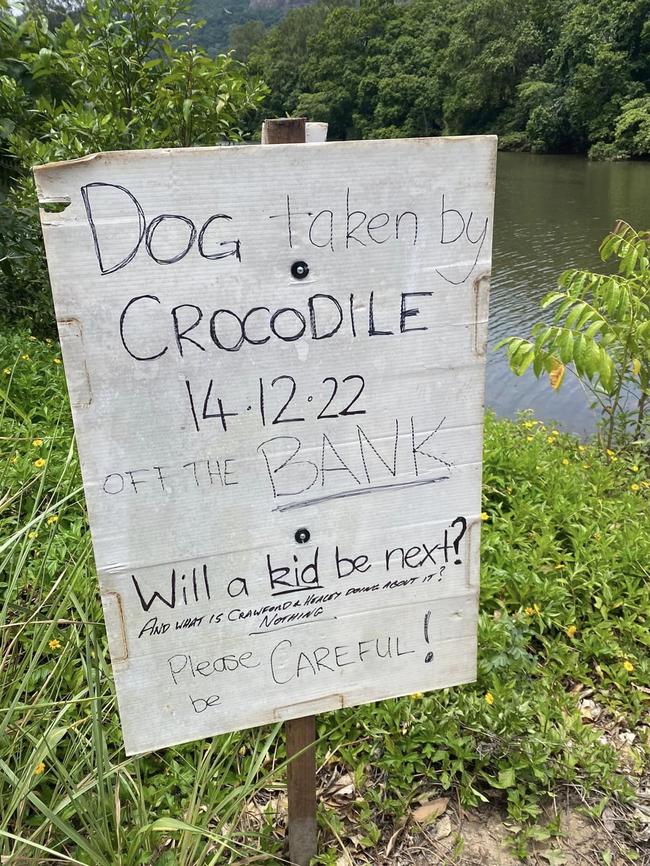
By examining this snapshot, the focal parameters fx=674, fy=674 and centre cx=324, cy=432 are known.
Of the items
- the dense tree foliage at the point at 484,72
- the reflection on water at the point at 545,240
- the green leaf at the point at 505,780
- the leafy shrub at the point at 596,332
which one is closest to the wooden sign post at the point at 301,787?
the green leaf at the point at 505,780

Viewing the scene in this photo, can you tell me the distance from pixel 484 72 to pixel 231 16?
38.0 m

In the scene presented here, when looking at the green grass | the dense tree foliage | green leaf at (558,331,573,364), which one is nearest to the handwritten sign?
the green grass

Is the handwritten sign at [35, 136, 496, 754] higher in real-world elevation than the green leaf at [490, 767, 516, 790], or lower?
higher

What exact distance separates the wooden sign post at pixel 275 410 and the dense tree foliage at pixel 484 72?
21.7 meters

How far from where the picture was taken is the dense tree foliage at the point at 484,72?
28.1 m

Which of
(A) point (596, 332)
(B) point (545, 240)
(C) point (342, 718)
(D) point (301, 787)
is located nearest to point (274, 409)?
(D) point (301, 787)

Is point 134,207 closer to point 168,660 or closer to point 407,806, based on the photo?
point 168,660

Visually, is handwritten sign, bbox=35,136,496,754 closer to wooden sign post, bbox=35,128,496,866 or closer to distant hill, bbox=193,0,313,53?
wooden sign post, bbox=35,128,496,866

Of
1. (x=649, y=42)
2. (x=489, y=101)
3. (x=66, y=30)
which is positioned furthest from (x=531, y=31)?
(x=66, y=30)

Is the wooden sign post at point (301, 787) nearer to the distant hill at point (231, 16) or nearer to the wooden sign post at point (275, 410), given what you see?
the wooden sign post at point (275, 410)

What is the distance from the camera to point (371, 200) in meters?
1.10

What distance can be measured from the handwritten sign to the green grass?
11.7 inches

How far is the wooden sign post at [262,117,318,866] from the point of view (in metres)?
1.41

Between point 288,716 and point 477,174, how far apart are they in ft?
3.53
